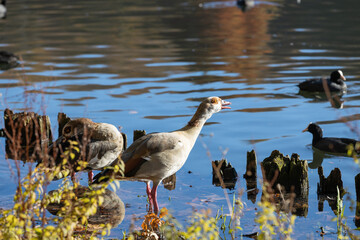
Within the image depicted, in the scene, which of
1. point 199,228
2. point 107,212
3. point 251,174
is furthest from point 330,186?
point 199,228

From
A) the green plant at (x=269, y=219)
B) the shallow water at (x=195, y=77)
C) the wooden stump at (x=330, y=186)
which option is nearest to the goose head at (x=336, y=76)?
the shallow water at (x=195, y=77)

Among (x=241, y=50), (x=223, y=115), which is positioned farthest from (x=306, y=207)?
(x=241, y=50)

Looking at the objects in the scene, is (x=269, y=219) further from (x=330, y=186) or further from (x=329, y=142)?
(x=329, y=142)

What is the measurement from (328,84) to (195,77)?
5267 mm

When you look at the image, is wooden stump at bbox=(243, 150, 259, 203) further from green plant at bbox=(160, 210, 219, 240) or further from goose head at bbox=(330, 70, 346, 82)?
goose head at bbox=(330, 70, 346, 82)

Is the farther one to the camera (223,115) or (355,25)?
(355,25)

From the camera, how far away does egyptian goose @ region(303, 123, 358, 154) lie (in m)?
11.7

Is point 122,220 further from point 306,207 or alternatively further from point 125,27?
point 125,27

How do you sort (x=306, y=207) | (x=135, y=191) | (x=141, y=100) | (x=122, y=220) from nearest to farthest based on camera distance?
(x=122, y=220) < (x=306, y=207) < (x=135, y=191) < (x=141, y=100)

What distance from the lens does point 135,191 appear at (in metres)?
9.41

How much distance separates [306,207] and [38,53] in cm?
2136

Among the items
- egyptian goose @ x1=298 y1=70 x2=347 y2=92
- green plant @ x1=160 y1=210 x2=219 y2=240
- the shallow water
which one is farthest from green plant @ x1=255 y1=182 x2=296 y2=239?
egyptian goose @ x1=298 y1=70 x2=347 y2=92

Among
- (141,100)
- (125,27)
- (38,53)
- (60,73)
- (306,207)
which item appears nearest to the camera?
(306,207)

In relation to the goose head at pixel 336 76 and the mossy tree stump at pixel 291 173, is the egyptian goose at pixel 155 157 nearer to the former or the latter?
the mossy tree stump at pixel 291 173
